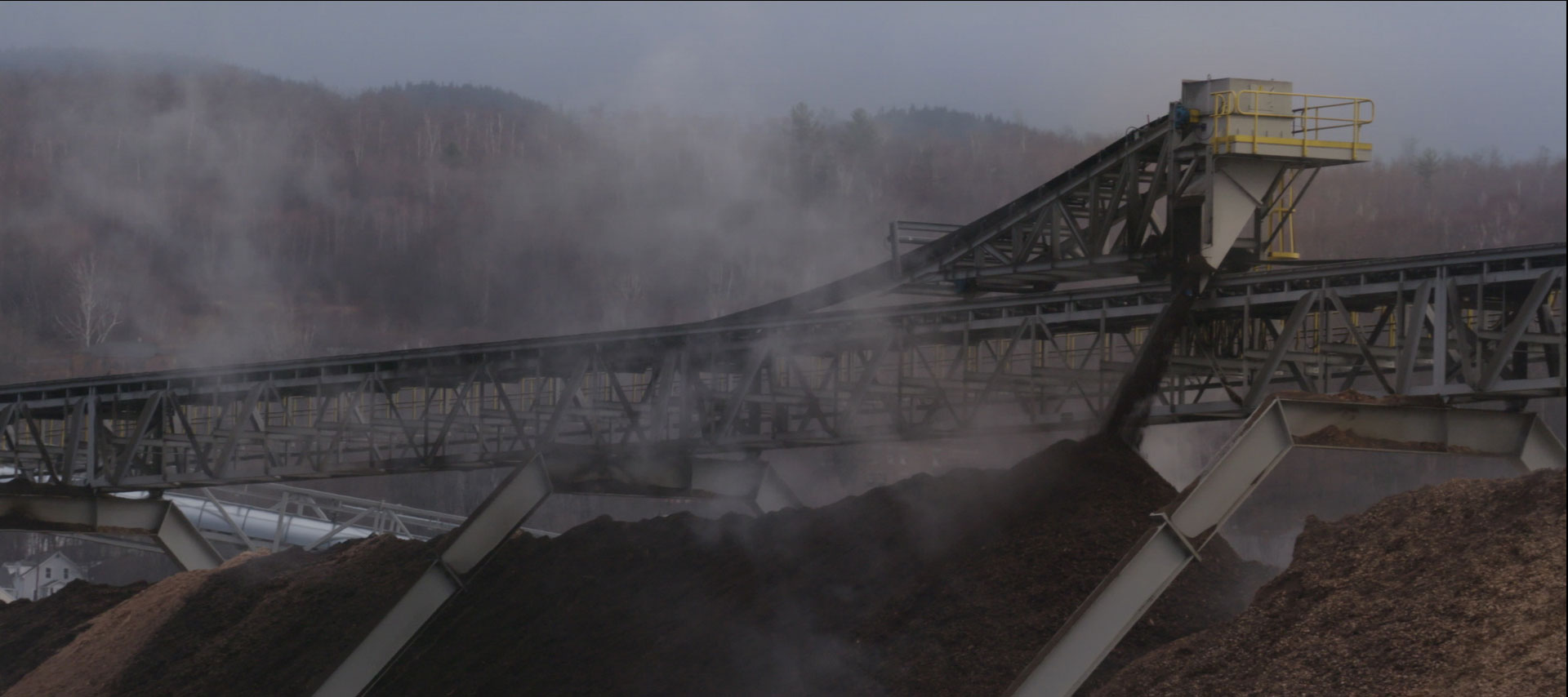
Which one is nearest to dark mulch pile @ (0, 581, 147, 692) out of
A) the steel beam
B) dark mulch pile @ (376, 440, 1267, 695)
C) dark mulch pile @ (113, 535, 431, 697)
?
the steel beam

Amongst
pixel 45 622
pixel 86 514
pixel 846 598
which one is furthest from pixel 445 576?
pixel 45 622

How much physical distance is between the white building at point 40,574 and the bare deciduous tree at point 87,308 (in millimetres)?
6782

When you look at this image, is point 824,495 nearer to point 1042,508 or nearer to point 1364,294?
point 1042,508

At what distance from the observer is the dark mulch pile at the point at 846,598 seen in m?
13.5

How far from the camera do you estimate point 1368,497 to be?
3459 centimetres

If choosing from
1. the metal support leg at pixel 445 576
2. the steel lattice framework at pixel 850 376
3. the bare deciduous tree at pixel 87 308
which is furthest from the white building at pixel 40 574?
the metal support leg at pixel 445 576

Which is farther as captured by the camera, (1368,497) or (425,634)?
(1368,497)

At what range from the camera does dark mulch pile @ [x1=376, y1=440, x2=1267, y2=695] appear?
44.2 feet

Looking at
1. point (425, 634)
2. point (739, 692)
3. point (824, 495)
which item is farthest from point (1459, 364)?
point (824, 495)

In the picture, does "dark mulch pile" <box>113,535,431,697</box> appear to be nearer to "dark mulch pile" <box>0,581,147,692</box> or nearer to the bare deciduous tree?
"dark mulch pile" <box>0,581,147,692</box>

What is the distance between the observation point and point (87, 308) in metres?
35.9

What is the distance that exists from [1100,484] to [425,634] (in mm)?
9681

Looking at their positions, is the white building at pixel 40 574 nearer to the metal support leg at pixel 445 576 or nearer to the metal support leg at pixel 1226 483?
the metal support leg at pixel 445 576

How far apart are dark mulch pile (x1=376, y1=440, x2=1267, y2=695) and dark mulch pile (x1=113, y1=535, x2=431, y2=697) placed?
6.31 ft
